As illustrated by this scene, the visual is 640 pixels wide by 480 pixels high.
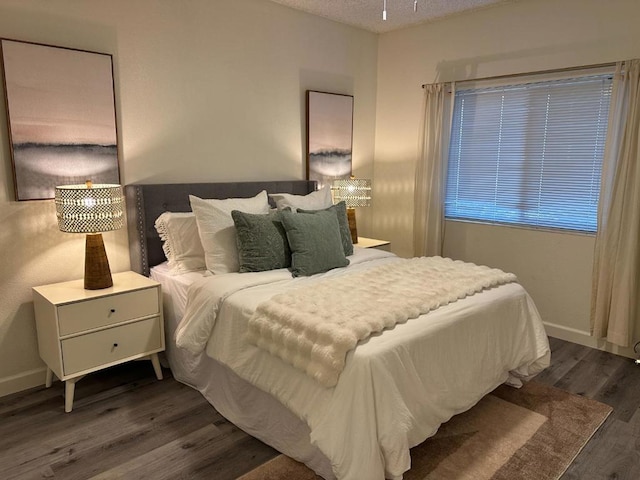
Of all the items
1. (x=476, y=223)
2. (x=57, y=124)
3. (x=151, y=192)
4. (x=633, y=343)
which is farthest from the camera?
(x=476, y=223)

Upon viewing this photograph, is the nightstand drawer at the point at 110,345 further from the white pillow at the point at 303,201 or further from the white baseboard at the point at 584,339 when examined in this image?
the white baseboard at the point at 584,339

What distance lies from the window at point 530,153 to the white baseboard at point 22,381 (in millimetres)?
3514

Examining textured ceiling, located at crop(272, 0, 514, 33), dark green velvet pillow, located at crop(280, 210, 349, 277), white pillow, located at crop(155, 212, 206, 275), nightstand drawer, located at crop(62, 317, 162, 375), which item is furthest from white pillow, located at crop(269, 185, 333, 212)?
textured ceiling, located at crop(272, 0, 514, 33)

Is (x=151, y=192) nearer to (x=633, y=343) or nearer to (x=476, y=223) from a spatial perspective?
(x=476, y=223)

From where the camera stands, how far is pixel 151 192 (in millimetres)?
3033

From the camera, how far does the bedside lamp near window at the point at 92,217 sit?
240 cm

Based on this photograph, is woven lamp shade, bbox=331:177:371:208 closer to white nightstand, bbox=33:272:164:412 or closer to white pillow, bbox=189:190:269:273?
white pillow, bbox=189:190:269:273

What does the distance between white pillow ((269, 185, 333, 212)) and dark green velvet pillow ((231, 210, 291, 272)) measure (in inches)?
17.4

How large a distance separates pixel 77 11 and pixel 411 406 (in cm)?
289

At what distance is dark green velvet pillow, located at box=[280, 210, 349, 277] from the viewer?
2.79 m

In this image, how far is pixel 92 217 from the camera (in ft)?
Result: 8.02

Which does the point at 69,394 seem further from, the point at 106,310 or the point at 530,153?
the point at 530,153

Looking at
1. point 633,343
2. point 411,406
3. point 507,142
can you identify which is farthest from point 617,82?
point 411,406

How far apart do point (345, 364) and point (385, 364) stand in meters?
0.16
